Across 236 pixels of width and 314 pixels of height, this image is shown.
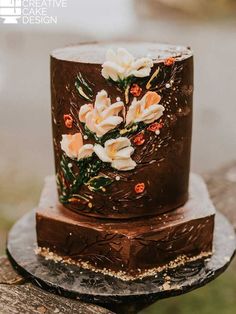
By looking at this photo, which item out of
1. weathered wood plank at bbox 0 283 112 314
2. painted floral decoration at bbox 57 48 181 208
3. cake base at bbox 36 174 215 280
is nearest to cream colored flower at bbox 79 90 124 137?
painted floral decoration at bbox 57 48 181 208

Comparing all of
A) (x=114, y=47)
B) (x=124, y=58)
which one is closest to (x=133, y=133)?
(x=124, y=58)

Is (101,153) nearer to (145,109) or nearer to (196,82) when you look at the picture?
(145,109)

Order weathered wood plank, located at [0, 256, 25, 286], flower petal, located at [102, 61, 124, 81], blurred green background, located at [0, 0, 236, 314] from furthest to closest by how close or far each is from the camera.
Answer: blurred green background, located at [0, 0, 236, 314]
weathered wood plank, located at [0, 256, 25, 286]
flower petal, located at [102, 61, 124, 81]

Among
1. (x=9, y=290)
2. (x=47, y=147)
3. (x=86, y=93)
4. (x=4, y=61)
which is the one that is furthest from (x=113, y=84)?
(x=4, y=61)

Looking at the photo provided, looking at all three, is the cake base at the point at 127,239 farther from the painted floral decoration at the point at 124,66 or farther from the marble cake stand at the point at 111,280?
the painted floral decoration at the point at 124,66

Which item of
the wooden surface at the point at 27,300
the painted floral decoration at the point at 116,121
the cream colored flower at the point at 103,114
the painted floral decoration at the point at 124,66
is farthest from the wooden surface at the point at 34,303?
the painted floral decoration at the point at 124,66

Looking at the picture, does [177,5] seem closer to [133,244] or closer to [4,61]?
[4,61]

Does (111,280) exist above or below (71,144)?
below

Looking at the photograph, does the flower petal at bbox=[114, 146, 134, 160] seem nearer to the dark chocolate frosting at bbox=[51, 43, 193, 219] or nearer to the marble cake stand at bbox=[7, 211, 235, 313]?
the dark chocolate frosting at bbox=[51, 43, 193, 219]
